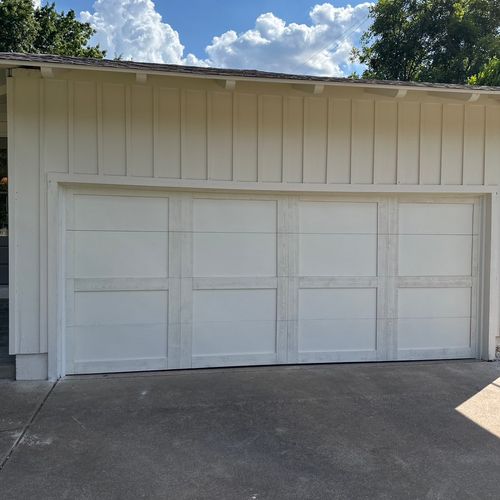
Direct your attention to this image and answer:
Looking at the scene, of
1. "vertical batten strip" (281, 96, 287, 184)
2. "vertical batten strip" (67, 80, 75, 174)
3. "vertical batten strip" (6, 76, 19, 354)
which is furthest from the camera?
"vertical batten strip" (281, 96, 287, 184)

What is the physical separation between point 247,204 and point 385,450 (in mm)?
2763

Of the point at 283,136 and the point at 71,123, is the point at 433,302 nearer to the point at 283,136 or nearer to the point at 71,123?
the point at 283,136

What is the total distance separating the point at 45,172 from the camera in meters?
4.23

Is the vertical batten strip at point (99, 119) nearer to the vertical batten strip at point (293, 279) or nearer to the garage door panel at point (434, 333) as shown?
the vertical batten strip at point (293, 279)

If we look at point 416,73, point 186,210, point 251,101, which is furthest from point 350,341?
point 416,73

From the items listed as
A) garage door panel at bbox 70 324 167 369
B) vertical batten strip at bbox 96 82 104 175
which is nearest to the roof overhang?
vertical batten strip at bbox 96 82 104 175

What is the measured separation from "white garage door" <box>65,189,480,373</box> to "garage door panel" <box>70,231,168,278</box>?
0.01 m

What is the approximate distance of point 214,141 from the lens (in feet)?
14.9

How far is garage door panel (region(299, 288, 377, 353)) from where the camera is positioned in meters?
4.91

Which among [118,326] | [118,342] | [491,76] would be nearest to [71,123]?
[118,326]

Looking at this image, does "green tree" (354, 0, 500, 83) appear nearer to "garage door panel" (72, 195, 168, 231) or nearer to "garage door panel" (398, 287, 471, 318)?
"garage door panel" (398, 287, 471, 318)

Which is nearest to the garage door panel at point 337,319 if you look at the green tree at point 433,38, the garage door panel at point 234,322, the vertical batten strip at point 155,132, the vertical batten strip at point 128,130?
the garage door panel at point 234,322

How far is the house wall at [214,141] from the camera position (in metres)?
4.21

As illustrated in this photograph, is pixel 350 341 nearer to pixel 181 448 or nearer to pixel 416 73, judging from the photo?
pixel 181 448
